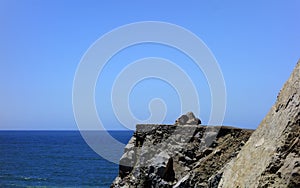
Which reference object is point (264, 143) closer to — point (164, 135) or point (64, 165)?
point (164, 135)

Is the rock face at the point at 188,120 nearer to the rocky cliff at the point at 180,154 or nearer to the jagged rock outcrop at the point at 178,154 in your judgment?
the rocky cliff at the point at 180,154

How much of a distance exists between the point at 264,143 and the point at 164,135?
1159 centimetres

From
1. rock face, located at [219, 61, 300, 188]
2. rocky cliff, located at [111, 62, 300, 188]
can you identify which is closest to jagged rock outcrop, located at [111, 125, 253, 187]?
rocky cliff, located at [111, 62, 300, 188]

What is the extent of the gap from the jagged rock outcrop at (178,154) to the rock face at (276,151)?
356 inches

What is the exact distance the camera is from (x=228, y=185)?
5629 millimetres

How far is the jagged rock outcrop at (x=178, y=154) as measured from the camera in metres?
15.1

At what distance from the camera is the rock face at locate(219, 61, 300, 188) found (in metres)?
4.80

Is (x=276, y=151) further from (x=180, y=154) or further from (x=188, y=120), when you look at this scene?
(x=188, y=120)

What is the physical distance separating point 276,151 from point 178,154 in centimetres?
1127

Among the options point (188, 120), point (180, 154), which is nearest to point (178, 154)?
point (180, 154)

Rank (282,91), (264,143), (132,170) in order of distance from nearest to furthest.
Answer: (264,143)
(282,91)
(132,170)

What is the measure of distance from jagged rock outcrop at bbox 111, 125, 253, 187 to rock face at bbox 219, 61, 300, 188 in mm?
9046

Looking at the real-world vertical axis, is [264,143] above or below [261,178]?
above

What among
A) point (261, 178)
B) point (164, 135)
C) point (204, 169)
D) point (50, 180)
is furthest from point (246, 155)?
point (50, 180)
